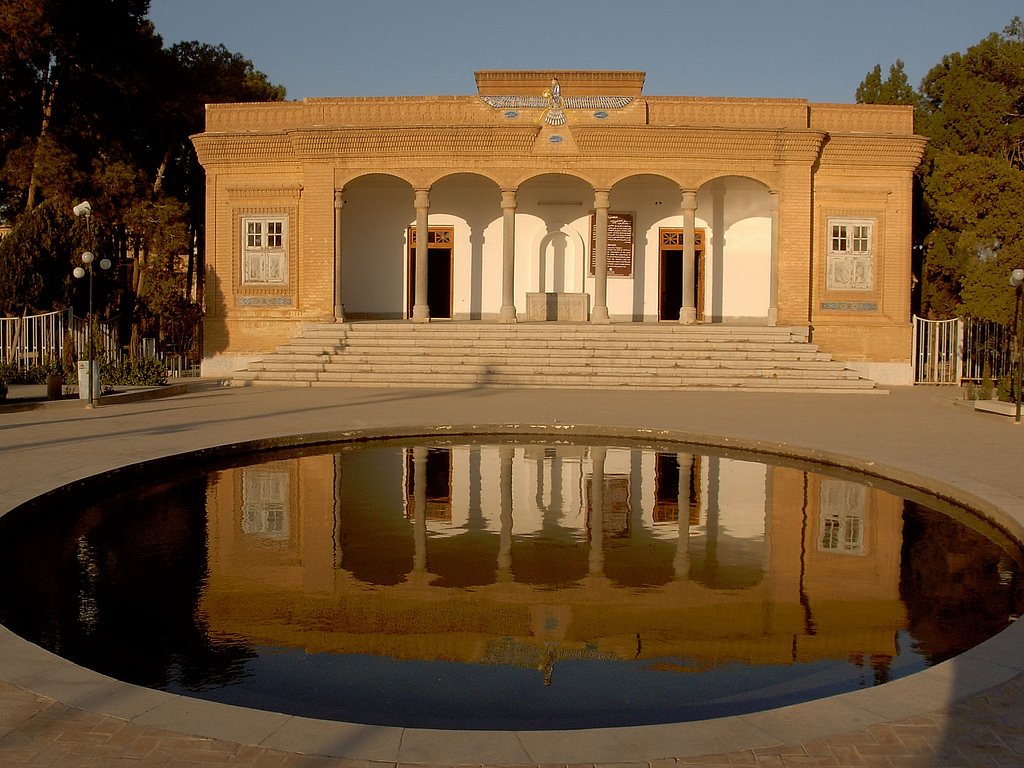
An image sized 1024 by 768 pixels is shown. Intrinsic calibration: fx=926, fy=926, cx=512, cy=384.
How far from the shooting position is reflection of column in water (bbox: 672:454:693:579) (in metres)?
6.43

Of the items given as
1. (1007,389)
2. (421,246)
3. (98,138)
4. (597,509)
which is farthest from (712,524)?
(98,138)

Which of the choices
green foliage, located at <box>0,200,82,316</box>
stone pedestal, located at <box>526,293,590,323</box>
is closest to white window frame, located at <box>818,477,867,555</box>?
stone pedestal, located at <box>526,293,590,323</box>

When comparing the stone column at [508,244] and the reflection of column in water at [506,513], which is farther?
the stone column at [508,244]

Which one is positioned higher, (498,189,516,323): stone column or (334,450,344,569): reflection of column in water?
(498,189,516,323): stone column

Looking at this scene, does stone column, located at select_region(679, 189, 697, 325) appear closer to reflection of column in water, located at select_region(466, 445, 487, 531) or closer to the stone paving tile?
reflection of column in water, located at select_region(466, 445, 487, 531)

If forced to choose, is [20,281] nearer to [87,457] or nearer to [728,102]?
[87,457]

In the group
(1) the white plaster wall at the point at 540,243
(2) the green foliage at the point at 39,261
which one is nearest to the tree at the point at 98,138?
(2) the green foliage at the point at 39,261

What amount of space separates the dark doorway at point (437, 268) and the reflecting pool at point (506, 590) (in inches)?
627

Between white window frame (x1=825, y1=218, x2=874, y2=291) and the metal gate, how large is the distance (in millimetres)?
1602

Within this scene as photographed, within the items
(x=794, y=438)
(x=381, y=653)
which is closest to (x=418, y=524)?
(x=381, y=653)

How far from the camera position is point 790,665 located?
4.54 metres

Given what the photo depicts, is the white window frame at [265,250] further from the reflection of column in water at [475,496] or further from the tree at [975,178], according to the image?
the tree at [975,178]

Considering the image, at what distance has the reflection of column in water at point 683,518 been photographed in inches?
253

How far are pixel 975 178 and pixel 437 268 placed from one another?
1349cm
